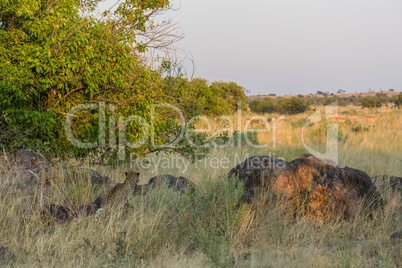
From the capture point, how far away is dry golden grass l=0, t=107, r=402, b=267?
132 inches

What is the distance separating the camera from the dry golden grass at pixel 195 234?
3.36m

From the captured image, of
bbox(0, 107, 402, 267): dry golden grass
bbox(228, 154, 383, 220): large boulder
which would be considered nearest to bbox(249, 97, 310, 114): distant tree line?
bbox(0, 107, 402, 267): dry golden grass

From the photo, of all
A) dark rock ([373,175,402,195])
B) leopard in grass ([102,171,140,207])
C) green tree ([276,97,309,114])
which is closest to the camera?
leopard in grass ([102,171,140,207])

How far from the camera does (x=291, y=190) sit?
15.8 ft

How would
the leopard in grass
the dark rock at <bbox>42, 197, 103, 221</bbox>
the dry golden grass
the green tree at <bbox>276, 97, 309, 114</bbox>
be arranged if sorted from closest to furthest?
the dry golden grass → the dark rock at <bbox>42, 197, 103, 221</bbox> → the leopard in grass → the green tree at <bbox>276, 97, 309, 114</bbox>

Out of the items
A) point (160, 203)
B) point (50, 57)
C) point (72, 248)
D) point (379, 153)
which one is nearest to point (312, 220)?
point (160, 203)

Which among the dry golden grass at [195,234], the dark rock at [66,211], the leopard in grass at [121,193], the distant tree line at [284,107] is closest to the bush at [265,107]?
the distant tree line at [284,107]

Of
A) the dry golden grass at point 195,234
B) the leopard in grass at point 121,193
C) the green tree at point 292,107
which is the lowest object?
the dry golden grass at point 195,234

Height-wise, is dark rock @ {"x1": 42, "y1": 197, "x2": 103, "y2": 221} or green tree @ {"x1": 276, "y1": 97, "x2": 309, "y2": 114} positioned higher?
green tree @ {"x1": 276, "y1": 97, "x2": 309, "y2": 114}

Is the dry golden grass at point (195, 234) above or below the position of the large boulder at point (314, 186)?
below

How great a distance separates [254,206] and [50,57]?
147 inches

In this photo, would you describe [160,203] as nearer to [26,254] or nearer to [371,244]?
[26,254]

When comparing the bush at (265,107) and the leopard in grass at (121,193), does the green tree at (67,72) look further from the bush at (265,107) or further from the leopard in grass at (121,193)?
the bush at (265,107)

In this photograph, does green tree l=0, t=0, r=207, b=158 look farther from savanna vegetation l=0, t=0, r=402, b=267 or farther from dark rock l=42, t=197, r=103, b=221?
dark rock l=42, t=197, r=103, b=221
